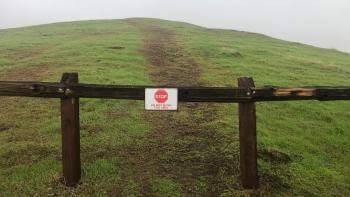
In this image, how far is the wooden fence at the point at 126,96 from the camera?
869 centimetres

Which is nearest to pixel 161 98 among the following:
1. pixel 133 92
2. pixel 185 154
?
pixel 133 92

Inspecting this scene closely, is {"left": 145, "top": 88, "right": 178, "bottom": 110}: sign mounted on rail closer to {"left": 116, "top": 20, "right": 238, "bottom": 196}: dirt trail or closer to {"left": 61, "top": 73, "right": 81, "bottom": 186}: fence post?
{"left": 61, "top": 73, "right": 81, "bottom": 186}: fence post

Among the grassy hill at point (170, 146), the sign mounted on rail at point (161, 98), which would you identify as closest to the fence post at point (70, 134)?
the grassy hill at point (170, 146)

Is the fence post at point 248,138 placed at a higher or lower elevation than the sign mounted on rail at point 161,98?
lower

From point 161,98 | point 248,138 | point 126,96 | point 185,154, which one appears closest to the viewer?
point 161,98

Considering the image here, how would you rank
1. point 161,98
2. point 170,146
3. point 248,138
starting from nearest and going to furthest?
point 161,98, point 248,138, point 170,146

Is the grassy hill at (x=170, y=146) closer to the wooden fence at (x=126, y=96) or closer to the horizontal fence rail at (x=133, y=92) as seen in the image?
the wooden fence at (x=126, y=96)

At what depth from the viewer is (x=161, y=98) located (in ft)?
28.2

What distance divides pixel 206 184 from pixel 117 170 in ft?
6.39

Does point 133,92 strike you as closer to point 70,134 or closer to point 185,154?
point 70,134

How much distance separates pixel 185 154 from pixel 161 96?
2.74 meters

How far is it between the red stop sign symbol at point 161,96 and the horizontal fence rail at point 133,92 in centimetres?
27

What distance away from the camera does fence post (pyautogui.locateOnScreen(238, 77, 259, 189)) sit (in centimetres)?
887

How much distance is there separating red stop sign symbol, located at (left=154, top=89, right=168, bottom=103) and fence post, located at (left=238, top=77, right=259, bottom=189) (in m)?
1.49
